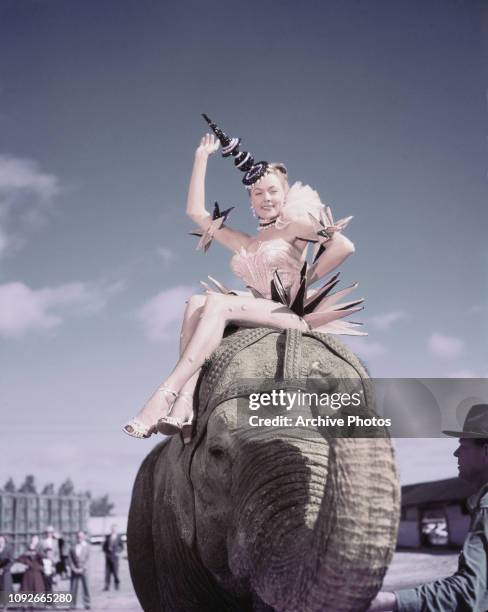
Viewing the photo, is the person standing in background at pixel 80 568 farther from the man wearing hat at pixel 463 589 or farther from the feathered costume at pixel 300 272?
the man wearing hat at pixel 463 589

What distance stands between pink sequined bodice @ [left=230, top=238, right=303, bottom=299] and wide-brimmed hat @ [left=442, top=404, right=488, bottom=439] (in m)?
0.93

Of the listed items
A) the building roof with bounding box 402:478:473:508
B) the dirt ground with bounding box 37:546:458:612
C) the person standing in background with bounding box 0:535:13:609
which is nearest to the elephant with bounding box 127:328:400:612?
the person standing in background with bounding box 0:535:13:609

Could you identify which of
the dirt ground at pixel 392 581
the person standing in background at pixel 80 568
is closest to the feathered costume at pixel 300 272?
the dirt ground at pixel 392 581

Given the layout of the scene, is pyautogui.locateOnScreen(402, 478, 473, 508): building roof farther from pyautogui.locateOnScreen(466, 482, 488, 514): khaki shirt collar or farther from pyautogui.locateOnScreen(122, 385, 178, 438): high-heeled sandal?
pyautogui.locateOnScreen(122, 385, 178, 438): high-heeled sandal

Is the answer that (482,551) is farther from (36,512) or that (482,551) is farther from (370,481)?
(36,512)

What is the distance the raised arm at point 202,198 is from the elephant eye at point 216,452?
4.42 ft

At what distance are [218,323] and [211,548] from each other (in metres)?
0.86

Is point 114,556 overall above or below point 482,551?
below

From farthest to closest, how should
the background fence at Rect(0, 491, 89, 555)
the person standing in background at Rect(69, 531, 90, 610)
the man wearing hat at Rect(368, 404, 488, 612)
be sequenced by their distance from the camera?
the background fence at Rect(0, 491, 89, 555) → the person standing in background at Rect(69, 531, 90, 610) → the man wearing hat at Rect(368, 404, 488, 612)

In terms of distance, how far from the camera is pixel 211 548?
2.21 metres

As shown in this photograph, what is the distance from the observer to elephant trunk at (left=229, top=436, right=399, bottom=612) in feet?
4.63

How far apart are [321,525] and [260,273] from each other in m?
1.66

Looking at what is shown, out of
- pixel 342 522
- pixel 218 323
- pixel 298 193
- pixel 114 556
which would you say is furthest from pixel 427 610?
pixel 114 556

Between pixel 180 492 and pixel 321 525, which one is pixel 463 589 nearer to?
pixel 321 525
